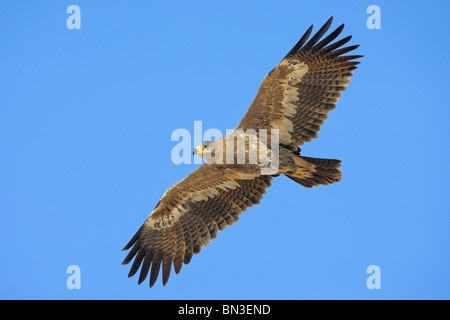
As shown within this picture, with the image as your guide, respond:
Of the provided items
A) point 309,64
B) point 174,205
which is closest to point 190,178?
point 174,205

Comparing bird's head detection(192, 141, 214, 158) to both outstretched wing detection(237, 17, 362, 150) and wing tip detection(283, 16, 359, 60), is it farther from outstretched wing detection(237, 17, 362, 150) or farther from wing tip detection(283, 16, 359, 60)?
wing tip detection(283, 16, 359, 60)

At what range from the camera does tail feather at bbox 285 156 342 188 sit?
9.36 meters

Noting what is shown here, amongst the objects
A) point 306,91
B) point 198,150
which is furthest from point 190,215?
point 306,91

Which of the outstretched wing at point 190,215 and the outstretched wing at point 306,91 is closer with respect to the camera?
the outstretched wing at point 306,91

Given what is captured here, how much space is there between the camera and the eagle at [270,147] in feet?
30.7

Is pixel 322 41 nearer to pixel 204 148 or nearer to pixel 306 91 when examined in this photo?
pixel 306 91

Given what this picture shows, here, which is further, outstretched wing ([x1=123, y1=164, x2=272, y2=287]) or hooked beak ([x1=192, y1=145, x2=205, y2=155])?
outstretched wing ([x1=123, y1=164, x2=272, y2=287])

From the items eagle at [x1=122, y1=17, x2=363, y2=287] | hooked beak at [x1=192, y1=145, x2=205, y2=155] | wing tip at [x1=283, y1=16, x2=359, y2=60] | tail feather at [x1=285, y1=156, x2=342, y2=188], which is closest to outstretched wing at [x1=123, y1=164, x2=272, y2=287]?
eagle at [x1=122, y1=17, x2=363, y2=287]

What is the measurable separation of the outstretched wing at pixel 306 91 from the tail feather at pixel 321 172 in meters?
0.43

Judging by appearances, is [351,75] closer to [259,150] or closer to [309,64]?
[309,64]

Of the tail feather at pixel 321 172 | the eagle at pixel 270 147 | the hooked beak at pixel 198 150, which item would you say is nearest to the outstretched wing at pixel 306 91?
the eagle at pixel 270 147

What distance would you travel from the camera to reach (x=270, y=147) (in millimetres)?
9477

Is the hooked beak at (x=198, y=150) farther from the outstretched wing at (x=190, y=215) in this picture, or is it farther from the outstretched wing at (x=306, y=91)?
the outstretched wing at (x=306, y=91)

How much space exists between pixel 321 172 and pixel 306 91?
1.38 m
